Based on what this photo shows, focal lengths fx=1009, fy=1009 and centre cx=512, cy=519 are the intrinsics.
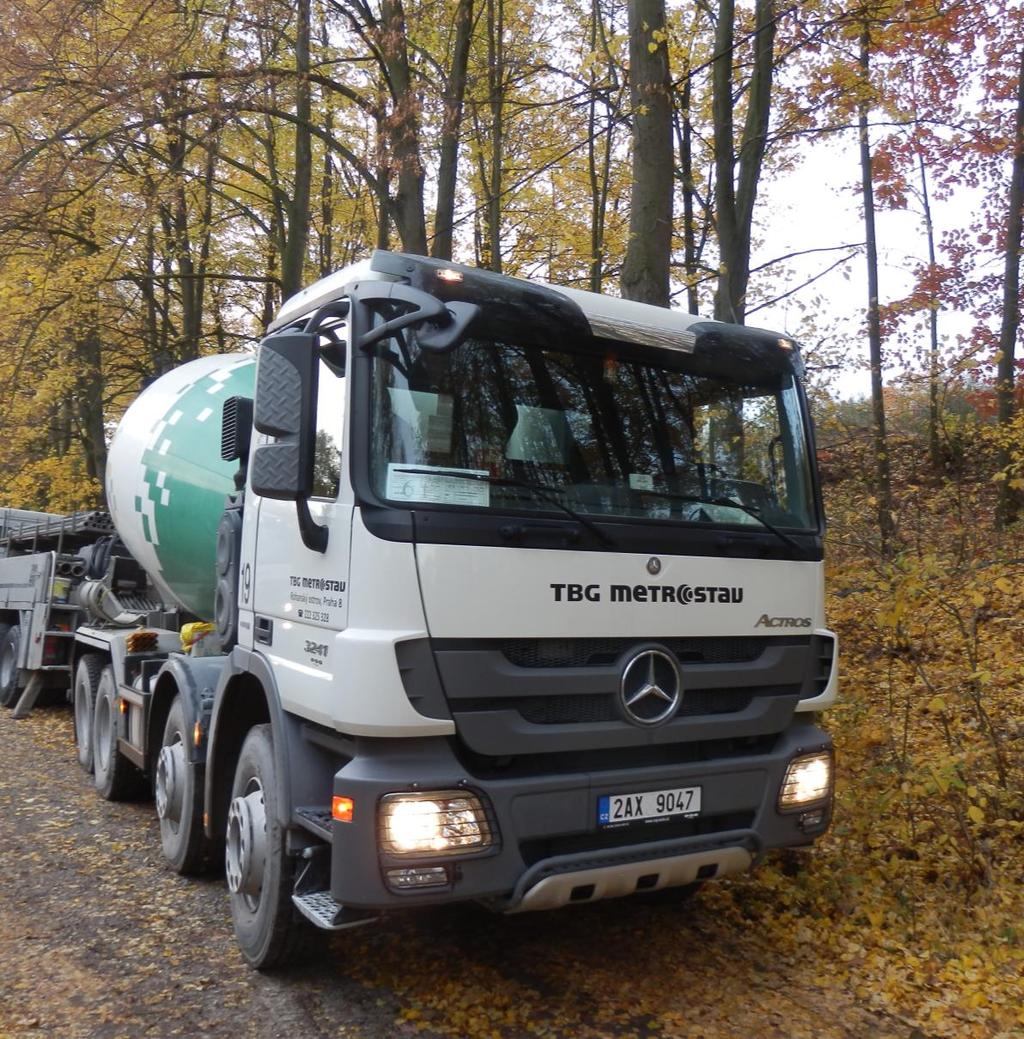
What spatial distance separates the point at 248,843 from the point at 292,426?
1.79 m

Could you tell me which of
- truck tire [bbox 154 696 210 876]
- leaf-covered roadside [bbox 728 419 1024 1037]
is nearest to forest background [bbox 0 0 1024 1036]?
leaf-covered roadside [bbox 728 419 1024 1037]

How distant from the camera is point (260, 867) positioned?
4172mm

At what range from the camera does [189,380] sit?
709 cm

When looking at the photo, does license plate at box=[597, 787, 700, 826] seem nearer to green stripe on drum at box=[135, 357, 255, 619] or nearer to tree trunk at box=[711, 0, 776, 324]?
green stripe on drum at box=[135, 357, 255, 619]

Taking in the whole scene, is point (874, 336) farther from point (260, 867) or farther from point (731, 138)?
point (260, 867)

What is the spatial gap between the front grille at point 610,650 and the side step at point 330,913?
1.04 meters

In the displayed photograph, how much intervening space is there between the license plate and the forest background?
1115 millimetres

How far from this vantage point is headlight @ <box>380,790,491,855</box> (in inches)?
132

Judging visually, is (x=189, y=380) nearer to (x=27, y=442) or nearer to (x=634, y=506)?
(x=634, y=506)

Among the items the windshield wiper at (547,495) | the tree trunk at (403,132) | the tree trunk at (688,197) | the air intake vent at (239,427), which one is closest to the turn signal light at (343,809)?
the windshield wiper at (547,495)

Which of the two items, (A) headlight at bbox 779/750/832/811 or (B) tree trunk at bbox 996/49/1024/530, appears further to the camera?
(B) tree trunk at bbox 996/49/1024/530

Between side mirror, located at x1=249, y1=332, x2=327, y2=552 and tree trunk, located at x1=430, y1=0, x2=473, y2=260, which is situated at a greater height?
tree trunk, located at x1=430, y1=0, x2=473, y2=260

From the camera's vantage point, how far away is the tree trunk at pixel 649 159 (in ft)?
26.1

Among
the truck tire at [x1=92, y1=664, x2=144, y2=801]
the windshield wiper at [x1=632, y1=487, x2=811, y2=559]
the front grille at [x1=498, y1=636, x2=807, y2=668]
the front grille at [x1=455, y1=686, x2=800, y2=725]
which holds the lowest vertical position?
the truck tire at [x1=92, y1=664, x2=144, y2=801]
